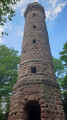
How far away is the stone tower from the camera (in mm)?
6000

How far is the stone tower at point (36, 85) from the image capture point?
19.7 feet

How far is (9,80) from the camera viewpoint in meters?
13.3

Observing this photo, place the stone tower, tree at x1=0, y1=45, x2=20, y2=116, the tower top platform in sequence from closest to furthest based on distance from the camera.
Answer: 1. the stone tower
2. tree at x1=0, y1=45, x2=20, y2=116
3. the tower top platform

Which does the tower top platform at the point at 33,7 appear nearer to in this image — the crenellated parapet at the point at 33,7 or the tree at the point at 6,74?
the crenellated parapet at the point at 33,7

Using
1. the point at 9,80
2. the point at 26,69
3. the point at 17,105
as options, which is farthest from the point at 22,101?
the point at 9,80

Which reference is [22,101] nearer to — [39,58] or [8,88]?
[39,58]

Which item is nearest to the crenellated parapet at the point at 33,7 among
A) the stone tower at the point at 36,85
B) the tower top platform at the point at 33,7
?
the tower top platform at the point at 33,7

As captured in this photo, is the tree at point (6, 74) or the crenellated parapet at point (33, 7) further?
the crenellated parapet at point (33, 7)

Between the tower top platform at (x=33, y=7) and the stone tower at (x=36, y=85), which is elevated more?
the tower top platform at (x=33, y=7)

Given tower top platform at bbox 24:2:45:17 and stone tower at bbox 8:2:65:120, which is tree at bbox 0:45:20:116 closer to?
stone tower at bbox 8:2:65:120

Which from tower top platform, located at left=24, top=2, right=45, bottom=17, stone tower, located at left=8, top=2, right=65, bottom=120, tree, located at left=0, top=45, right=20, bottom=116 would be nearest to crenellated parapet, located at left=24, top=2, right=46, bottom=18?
tower top platform, located at left=24, top=2, right=45, bottom=17

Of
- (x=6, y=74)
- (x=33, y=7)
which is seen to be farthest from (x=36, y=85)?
(x=33, y=7)

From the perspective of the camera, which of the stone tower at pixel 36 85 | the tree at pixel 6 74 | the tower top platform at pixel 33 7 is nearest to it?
the stone tower at pixel 36 85

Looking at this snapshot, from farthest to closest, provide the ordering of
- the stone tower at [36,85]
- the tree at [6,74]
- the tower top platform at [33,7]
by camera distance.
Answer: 1. the tower top platform at [33,7]
2. the tree at [6,74]
3. the stone tower at [36,85]
